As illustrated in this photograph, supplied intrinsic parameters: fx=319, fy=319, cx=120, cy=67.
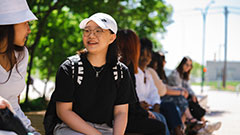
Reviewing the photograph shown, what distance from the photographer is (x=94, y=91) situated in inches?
110

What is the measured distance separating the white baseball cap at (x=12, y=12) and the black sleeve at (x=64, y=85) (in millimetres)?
603

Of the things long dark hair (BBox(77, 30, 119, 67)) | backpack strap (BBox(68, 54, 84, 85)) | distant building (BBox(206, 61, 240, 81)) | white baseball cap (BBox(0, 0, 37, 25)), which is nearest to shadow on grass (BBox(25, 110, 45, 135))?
backpack strap (BBox(68, 54, 84, 85))

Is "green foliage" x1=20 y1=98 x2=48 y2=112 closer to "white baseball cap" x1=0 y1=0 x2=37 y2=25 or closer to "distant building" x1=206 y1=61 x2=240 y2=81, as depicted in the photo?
"white baseball cap" x1=0 y1=0 x2=37 y2=25

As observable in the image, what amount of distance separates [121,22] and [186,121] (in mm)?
6652

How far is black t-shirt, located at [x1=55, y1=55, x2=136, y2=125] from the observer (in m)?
2.69

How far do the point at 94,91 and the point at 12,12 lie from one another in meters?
0.98

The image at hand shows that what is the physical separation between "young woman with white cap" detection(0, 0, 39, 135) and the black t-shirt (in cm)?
36

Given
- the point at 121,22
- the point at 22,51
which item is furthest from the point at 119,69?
the point at 121,22

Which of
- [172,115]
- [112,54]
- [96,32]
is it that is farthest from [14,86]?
[172,115]

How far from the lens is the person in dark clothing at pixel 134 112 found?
3.69 metres

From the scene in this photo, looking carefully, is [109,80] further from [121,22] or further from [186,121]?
[121,22]

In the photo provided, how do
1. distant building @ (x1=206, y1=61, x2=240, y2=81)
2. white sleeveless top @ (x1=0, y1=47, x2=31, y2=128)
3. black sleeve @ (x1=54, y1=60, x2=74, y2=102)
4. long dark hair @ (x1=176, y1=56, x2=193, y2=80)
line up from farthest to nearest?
distant building @ (x1=206, y1=61, x2=240, y2=81)
long dark hair @ (x1=176, y1=56, x2=193, y2=80)
black sleeve @ (x1=54, y1=60, x2=74, y2=102)
white sleeveless top @ (x1=0, y1=47, x2=31, y2=128)

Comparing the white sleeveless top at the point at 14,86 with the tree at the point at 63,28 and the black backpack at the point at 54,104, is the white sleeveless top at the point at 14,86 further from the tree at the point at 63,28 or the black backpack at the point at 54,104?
the tree at the point at 63,28

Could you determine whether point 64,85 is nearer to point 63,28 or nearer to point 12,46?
point 12,46
